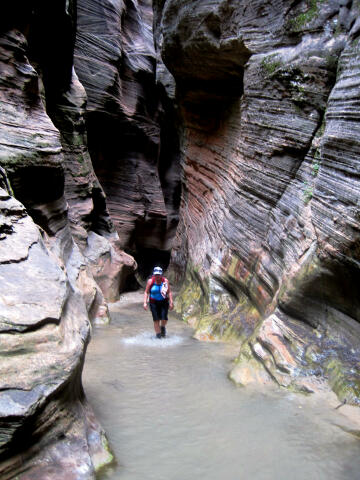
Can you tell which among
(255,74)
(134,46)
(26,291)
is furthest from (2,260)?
(134,46)

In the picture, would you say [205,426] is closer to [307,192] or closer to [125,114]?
[307,192]

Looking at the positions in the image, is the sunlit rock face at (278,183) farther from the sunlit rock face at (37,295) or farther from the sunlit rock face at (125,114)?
the sunlit rock face at (125,114)

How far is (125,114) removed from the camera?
18.9 meters

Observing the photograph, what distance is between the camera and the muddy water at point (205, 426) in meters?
3.65

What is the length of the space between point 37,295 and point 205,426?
2289 millimetres

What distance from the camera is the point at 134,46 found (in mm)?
20016

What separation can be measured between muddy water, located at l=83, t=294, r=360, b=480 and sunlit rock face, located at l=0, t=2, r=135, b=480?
20.8 inches

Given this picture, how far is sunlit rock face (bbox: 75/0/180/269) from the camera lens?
17.5 m

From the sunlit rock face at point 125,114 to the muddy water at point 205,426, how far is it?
41.9ft

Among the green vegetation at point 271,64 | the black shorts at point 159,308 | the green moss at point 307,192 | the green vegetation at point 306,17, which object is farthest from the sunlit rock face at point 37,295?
the green vegetation at point 306,17

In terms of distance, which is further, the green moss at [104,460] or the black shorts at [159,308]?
the black shorts at [159,308]

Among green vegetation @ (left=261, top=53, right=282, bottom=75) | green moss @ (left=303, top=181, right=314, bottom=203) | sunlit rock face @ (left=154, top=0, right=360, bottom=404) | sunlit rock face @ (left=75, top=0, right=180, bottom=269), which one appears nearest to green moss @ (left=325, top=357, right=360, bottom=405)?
sunlit rock face @ (left=154, top=0, right=360, bottom=404)

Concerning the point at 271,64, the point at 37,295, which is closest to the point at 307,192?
the point at 271,64

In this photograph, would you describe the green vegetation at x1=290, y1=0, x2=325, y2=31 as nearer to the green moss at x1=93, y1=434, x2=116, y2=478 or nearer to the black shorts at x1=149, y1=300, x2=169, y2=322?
the black shorts at x1=149, y1=300, x2=169, y2=322
